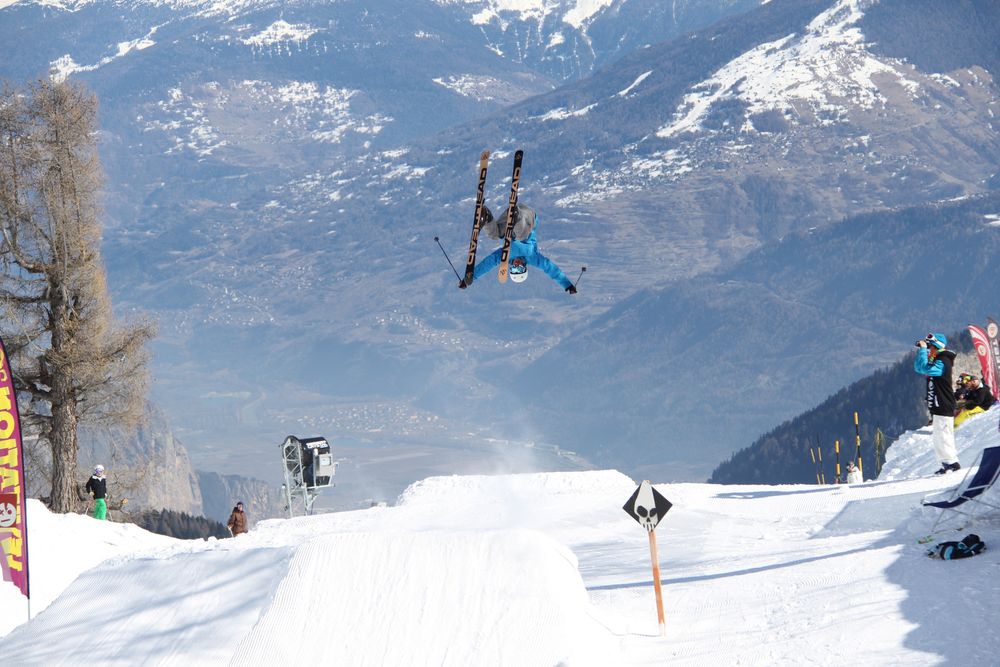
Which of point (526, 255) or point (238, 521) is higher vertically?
point (526, 255)

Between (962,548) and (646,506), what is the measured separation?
3.62 m

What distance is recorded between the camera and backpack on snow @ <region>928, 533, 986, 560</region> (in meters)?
14.6

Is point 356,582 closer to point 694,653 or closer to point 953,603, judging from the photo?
point 694,653

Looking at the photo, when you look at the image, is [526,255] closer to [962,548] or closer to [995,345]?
[962,548]

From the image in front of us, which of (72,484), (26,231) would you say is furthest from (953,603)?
(26,231)

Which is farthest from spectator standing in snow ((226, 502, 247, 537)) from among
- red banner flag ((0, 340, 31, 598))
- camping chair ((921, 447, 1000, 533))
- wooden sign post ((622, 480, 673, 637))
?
camping chair ((921, 447, 1000, 533))

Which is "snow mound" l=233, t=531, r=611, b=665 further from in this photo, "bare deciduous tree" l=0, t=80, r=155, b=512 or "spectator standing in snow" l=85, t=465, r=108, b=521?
"bare deciduous tree" l=0, t=80, r=155, b=512

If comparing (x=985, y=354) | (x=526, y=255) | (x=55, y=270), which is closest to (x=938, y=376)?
(x=526, y=255)

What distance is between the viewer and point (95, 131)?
108 feet

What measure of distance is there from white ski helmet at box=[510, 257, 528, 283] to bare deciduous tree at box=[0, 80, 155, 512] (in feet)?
50.3

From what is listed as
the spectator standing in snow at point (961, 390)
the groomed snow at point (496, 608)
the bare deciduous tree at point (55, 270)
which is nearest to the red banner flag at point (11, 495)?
the groomed snow at point (496, 608)

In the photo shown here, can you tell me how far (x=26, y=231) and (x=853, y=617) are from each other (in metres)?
24.8

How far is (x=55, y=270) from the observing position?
103ft

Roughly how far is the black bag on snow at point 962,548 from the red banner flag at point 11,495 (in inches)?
532
